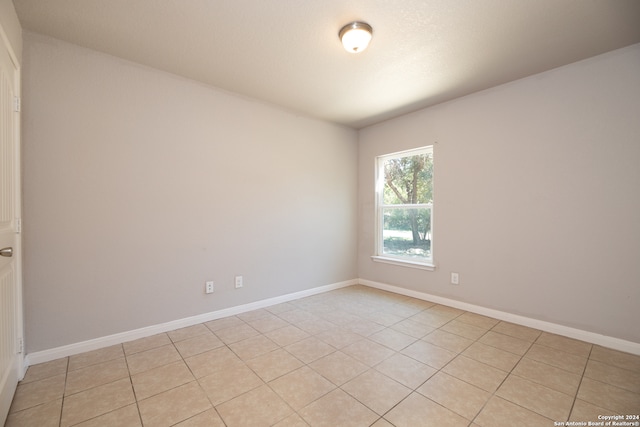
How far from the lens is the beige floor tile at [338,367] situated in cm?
192

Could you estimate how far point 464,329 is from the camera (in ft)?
8.83

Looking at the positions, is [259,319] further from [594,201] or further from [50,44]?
[594,201]

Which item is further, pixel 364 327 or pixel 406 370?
pixel 364 327

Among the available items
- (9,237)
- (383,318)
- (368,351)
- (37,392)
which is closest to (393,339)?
(368,351)

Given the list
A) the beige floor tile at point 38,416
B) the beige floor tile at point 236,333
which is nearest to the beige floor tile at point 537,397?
the beige floor tile at point 236,333

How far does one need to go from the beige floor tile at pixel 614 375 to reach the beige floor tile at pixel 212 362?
2.56 m

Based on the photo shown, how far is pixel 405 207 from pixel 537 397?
2531 millimetres

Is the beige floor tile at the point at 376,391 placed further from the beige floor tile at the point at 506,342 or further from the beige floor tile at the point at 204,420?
the beige floor tile at the point at 506,342

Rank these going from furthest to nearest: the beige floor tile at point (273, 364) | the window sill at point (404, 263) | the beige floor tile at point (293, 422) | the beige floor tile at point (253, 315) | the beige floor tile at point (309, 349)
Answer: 1. the window sill at point (404, 263)
2. the beige floor tile at point (253, 315)
3. the beige floor tile at point (309, 349)
4. the beige floor tile at point (273, 364)
5. the beige floor tile at point (293, 422)

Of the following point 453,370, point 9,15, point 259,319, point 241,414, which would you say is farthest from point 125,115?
point 453,370

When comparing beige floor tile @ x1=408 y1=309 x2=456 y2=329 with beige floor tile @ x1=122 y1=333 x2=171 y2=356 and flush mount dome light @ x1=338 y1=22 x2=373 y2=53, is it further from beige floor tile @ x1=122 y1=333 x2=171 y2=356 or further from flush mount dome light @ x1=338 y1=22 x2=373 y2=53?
flush mount dome light @ x1=338 y1=22 x2=373 y2=53

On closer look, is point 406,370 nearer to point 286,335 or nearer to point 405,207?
point 286,335

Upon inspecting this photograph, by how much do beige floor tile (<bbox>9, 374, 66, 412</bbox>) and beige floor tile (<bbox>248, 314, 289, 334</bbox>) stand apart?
56.6 inches

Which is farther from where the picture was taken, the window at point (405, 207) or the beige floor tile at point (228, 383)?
the window at point (405, 207)
